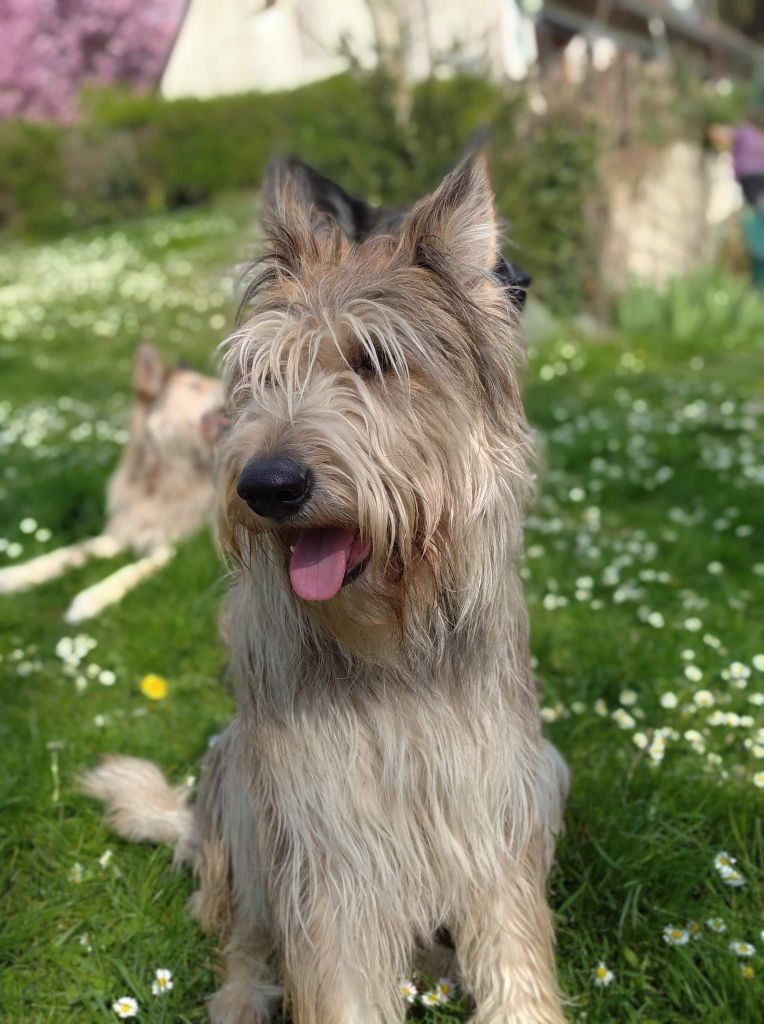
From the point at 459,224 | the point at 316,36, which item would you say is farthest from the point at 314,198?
the point at 316,36

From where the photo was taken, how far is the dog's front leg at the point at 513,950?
2219 mm

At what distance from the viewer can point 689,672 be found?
3549 millimetres

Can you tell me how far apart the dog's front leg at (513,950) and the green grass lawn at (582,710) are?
0.19 m

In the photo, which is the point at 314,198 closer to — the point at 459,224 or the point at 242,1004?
the point at 459,224

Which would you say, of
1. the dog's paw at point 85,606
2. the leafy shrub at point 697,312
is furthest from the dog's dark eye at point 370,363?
the leafy shrub at point 697,312

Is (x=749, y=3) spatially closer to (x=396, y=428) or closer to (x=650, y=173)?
(x=650, y=173)

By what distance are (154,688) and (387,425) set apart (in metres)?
2.44

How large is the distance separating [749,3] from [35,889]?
24261 millimetres

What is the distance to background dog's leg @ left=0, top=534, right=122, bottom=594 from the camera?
508cm

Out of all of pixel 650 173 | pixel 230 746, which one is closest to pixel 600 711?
pixel 230 746

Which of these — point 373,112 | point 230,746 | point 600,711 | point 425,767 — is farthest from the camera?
point 373,112

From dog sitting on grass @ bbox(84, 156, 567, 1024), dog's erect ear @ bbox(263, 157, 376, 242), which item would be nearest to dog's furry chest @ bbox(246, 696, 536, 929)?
dog sitting on grass @ bbox(84, 156, 567, 1024)

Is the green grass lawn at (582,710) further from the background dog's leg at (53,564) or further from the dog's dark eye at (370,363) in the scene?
the dog's dark eye at (370,363)

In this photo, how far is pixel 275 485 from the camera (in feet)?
5.45
